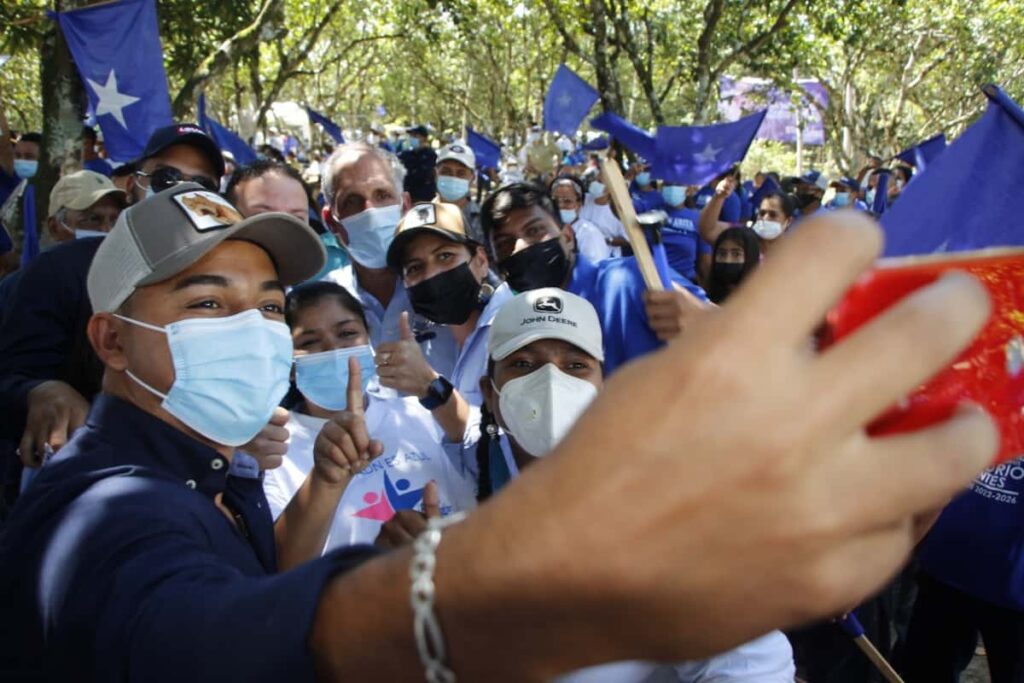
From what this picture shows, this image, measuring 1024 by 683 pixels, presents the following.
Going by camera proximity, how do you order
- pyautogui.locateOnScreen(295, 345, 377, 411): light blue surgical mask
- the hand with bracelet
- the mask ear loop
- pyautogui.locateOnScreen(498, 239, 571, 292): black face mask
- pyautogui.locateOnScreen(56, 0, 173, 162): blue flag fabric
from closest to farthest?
the hand with bracelet < the mask ear loop < pyautogui.locateOnScreen(295, 345, 377, 411): light blue surgical mask < pyautogui.locateOnScreen(498, 239, 571, 292): black face mask < pyautogui.locateOnScreen(56, 0, 173, 162): blue flag fabric

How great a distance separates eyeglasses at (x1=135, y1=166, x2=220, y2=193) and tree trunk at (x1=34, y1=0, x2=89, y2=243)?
2.67 metres

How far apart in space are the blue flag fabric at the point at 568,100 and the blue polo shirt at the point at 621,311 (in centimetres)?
797

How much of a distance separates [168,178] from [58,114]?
3.13 m

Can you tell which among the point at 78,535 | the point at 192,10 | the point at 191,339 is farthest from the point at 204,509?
the point at 192,10

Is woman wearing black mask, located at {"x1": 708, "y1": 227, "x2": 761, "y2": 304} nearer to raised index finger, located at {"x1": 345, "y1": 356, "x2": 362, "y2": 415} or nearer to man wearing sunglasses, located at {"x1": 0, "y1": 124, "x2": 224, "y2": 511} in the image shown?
raised index finger, located at {"x1": 345, "y1": 356, "x2": 362, "y2": 415}

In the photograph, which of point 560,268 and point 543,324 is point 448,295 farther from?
Result: point 543,324

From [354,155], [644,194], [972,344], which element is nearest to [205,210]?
[972,344]

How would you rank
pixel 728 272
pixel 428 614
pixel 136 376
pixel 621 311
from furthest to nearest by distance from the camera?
pixel 728 272 → pixel 621 311 → pixel 136 376 → pixel 428 614

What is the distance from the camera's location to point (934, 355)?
49 centimetres

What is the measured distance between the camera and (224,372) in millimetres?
1654

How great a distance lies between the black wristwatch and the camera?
8.40 feet

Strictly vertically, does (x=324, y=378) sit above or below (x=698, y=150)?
below

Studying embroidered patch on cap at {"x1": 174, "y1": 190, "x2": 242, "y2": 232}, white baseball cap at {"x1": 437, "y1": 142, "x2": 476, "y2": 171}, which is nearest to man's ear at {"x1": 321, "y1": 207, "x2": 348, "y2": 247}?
embroidered patch on cap at {"x1": 174, "y1": 190, "x2": 242, "y2": 232}

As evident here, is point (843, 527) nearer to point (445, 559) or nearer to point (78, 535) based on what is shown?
point (445, 559)
